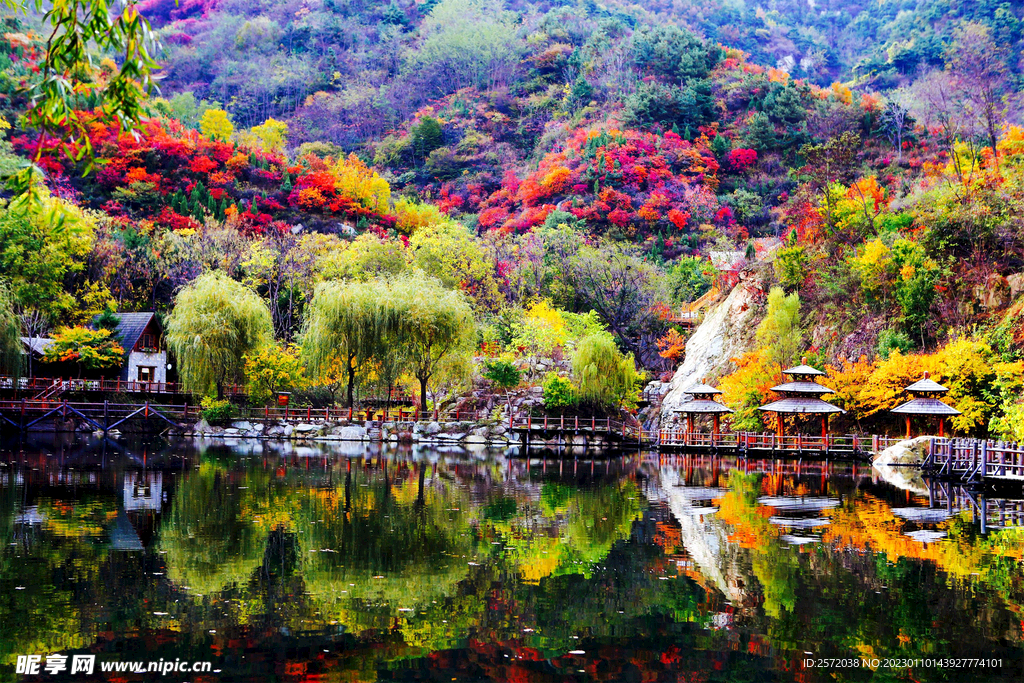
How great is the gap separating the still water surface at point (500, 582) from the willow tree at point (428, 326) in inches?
655

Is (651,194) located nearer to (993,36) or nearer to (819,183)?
(819,183)

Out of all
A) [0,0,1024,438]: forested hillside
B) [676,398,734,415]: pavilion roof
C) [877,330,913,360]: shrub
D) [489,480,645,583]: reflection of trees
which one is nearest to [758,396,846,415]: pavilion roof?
[0,0,1024,438]: forested hillside

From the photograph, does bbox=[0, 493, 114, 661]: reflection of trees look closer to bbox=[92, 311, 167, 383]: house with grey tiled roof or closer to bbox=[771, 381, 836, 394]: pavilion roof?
bbox=[771, 381, 836, 394]: pavilion roof

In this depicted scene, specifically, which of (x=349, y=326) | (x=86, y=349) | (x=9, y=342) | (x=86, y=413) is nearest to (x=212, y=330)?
(x=349, y=326)

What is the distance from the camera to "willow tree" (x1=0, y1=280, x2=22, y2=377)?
33.2 metres

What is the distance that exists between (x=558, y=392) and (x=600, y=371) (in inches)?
79.4

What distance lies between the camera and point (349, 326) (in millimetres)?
35125

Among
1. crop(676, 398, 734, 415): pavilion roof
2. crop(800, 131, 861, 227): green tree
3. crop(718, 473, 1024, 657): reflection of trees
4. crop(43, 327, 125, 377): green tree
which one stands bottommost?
crop(718, 473, 1024, 657): reflection of trees

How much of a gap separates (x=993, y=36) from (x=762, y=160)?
28.5m

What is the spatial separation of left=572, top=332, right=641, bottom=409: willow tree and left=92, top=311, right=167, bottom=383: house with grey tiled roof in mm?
21838

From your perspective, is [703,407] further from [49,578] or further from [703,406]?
[49,578]

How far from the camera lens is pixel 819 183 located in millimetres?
41469

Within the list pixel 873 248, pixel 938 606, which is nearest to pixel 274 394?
pixel 873 248

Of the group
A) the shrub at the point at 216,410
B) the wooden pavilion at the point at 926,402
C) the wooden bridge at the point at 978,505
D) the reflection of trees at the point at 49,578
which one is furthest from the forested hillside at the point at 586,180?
the reflection of trees at the point at 49,578
